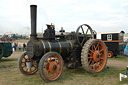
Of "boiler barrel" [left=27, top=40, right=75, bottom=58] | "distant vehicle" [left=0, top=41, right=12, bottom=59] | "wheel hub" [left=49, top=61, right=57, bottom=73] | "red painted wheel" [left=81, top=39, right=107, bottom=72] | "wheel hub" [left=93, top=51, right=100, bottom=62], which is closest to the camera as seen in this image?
"wheel hub" [left=49, top=61, right=57, bottom=73]

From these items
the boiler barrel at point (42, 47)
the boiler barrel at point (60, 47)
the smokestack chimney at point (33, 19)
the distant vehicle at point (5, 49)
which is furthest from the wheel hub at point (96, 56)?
the distant vehicle at point (5, 49)

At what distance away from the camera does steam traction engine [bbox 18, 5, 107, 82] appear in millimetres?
5059

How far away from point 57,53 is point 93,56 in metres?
1.92

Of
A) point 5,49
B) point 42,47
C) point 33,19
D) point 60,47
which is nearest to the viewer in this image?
point 42,47

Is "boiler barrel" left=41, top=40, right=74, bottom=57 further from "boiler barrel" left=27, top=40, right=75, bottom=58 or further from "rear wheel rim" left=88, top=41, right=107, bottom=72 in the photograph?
"rear wheel rim" left=88, top=41, right=107, bottom=72

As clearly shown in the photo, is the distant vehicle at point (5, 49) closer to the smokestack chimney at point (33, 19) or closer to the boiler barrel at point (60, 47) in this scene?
the smokestack chimney at point (33, 19)

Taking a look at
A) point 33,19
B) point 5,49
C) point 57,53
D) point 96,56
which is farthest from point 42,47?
point 5,49

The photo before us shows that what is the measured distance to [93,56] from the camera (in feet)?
20.4

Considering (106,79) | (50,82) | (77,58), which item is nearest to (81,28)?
(77,58)

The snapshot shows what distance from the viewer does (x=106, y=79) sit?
17.6 ft

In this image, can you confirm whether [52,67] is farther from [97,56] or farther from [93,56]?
[97,56]

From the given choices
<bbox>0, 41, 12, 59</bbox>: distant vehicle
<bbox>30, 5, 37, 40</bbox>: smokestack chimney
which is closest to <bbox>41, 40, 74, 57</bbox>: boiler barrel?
<bbox>30, 5, 37, 40</bbox>: smokestack chimney

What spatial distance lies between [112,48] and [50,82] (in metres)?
9.47

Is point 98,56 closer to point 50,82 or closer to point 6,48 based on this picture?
point 50,82
